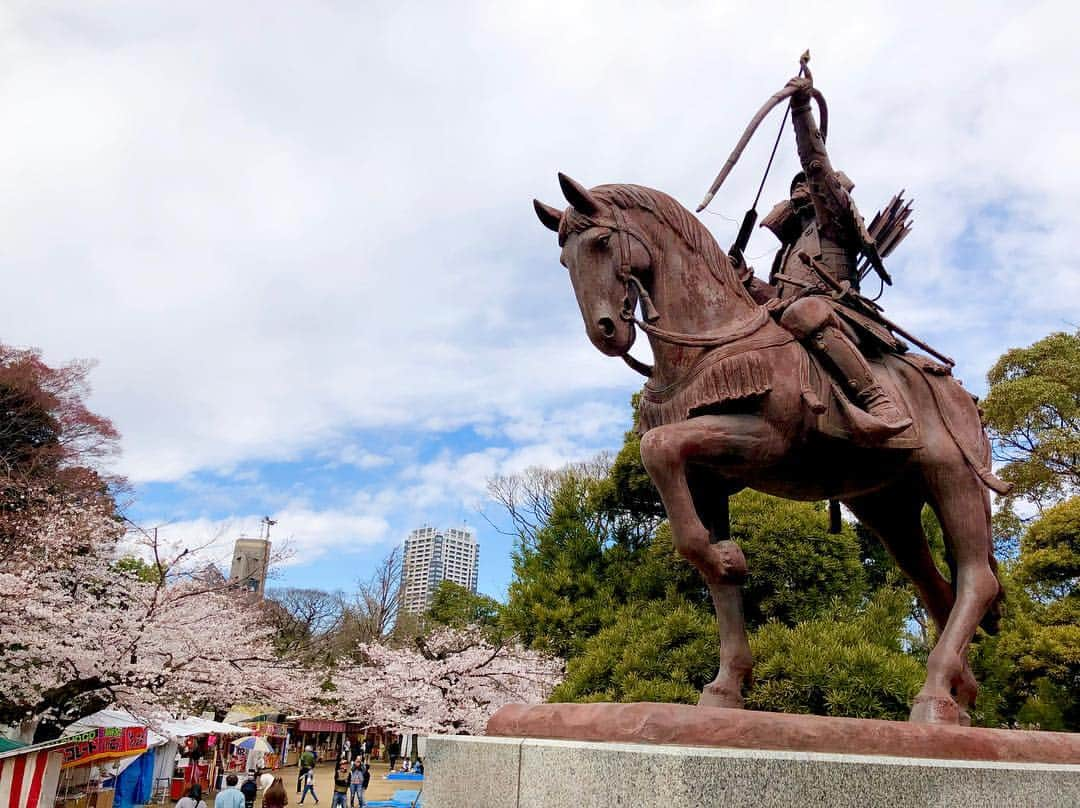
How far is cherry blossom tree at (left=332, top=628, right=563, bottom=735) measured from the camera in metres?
20.9

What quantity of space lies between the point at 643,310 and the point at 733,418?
2.23 ft

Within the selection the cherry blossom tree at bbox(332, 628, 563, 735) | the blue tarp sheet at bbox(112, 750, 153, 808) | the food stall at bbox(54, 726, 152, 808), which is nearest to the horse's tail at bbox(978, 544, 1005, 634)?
the cherry blossom tree at bbox(332, 628, 563, 735)

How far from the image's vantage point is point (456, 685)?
23000mm

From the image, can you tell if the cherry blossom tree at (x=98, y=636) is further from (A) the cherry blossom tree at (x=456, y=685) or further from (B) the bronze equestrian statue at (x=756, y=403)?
(B) the bronze equestrian statue at (x=756, y=403)

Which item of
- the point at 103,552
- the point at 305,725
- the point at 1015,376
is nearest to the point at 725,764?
the point at 103,552

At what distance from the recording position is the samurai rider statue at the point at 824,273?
4.11 meters

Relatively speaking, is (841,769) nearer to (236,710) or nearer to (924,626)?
(924,626)

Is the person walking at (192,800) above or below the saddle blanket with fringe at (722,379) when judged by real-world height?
below

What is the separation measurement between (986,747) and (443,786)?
2103mm

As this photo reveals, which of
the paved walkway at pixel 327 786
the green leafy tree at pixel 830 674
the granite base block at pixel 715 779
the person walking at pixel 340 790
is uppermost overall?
the green leafy tree at pixel 830 674

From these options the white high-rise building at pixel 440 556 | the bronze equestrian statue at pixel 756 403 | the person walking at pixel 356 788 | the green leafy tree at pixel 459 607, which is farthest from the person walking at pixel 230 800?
the white high-rise building at pixel 440 556

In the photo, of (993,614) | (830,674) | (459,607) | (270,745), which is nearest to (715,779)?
(993,614)

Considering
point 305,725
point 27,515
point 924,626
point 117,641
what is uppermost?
point 27,515

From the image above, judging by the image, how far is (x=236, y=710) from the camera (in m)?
43.3
